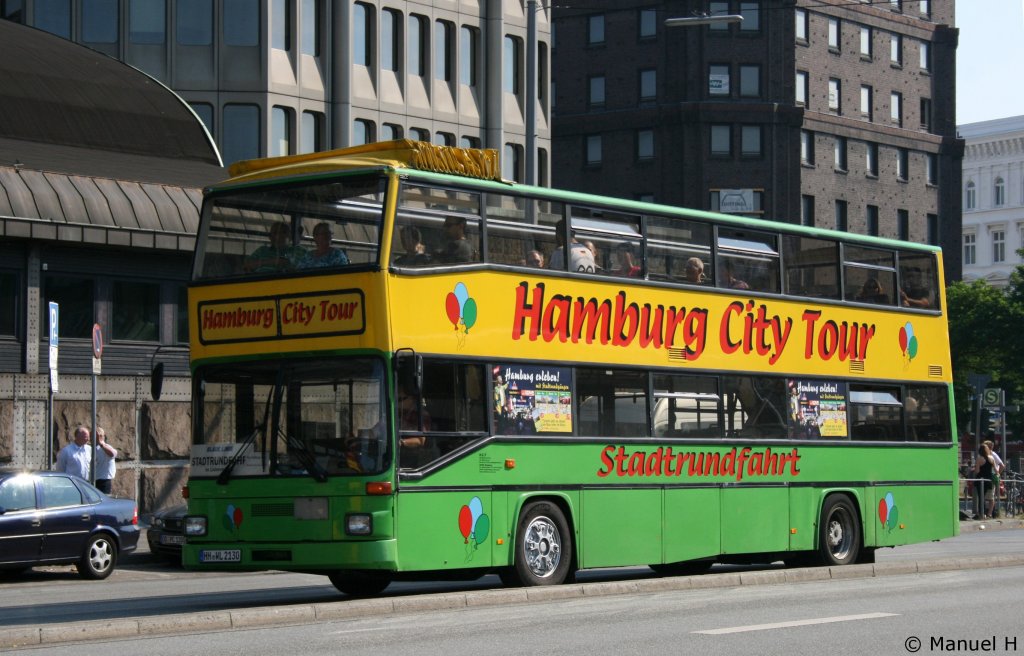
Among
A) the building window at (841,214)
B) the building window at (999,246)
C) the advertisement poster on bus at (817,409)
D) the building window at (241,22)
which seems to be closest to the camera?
the advertisement poster on bus at (817,409)

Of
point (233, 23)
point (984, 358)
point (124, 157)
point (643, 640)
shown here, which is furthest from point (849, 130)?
point (643, 640)

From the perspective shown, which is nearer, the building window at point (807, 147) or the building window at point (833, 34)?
the building window at point (807, 147)

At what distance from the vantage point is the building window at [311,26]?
48.3 m

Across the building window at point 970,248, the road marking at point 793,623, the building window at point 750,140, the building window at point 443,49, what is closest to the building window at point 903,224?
the building window at point 750,140

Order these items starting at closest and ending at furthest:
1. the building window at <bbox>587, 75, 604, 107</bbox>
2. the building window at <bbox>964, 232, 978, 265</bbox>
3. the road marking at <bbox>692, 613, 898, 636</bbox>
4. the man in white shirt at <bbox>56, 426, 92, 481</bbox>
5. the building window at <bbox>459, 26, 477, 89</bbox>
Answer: the road marking at <bbox>692, 613, 898, 636</bbox>, the man in white shirt at <bbox>56, 426, 92, 481</bbox>, the building window at <bbox>459, 26, 477, 89</bbox>, the building window at <bbox>587, 75, 604, 107</bbox>, the building window at <bbox>964, 232, 978, 265</bbox>

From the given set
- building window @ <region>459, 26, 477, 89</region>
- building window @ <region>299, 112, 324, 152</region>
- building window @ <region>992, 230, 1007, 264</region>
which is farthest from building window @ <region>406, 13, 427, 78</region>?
building window @ <region>992, 230, 1007, 264</region>

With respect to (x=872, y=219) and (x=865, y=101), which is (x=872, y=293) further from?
(x=865, y=101)

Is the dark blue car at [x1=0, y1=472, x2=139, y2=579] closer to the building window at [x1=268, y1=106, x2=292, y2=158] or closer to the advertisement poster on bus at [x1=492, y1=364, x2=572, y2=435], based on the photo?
the advertisement poster on bus at [x1=492, y1=364, x2=572, y2=435]

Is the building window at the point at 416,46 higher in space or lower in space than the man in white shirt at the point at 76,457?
higher

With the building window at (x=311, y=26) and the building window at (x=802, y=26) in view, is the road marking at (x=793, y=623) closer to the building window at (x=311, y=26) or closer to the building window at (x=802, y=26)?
Result: the building window at (x=311, y=26)

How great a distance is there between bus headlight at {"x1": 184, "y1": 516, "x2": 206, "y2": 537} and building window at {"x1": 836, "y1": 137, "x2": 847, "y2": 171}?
6898 cm

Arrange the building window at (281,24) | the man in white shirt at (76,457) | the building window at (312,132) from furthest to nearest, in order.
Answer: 1. the building window at (312,132)
2. the building window at (281,24)
3. the man in white shirt at (76,457)

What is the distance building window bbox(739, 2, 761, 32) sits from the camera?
260 feet

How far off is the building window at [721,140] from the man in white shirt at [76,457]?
5754 centimetres
